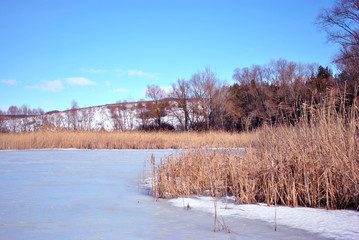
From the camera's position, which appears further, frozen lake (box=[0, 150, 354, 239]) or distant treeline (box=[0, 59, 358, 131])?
distant treeline (box=[0, 59, 358, 131])

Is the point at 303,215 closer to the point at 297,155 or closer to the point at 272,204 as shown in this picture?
the point at 272,204

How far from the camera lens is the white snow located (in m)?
2.28

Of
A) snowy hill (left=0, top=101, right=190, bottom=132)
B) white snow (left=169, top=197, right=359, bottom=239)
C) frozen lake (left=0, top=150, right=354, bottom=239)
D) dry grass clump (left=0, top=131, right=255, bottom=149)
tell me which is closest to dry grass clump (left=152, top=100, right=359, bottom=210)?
white snow (left=169, top=197, right=359, bottom=239)

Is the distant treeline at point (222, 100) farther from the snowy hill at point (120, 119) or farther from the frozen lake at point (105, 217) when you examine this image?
the frozen lake at point (105, 217)

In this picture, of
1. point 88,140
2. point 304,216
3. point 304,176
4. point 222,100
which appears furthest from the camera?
point 222,100

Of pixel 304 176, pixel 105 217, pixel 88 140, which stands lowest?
pixel 105 217

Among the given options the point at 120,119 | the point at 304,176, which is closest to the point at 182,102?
the point at 120,119

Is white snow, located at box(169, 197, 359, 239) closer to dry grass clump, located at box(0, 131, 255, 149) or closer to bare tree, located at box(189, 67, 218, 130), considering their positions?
dry grass clump, located at box(0, 131, 255, 149)

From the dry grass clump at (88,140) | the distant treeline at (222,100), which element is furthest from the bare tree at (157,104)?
the dry grass clump at (88,140)

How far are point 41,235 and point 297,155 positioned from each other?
3.01 m

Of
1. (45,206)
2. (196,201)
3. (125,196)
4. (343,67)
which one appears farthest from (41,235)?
(343,67)

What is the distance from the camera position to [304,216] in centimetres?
271

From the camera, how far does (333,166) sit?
314 cm

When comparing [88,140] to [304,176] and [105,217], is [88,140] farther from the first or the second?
[304,176]
